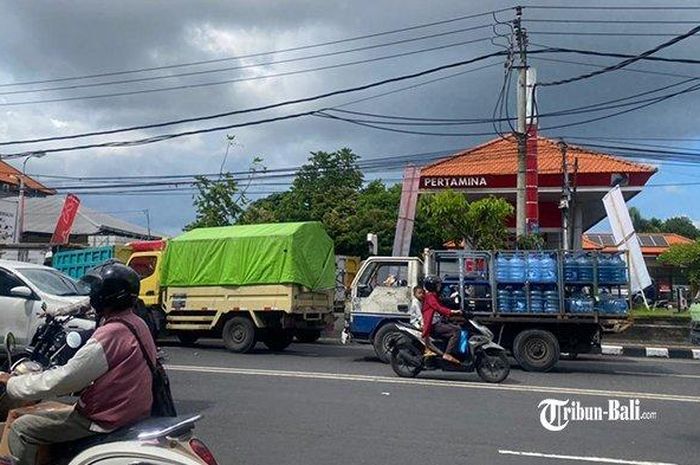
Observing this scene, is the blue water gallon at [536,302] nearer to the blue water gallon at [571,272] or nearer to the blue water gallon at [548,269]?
the blue water gallon at [548,269]

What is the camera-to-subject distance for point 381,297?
44.2 ft

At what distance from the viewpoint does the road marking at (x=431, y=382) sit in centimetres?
968

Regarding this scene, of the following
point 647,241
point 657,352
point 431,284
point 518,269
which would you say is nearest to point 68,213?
point 518,269

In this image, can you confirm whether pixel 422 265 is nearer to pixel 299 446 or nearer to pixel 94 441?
pixel 299 446

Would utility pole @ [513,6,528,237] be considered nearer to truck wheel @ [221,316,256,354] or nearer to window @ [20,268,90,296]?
truck wheel @ [221,316,256,354]

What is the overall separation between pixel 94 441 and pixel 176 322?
12194 millimetres

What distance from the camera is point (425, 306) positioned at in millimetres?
11070

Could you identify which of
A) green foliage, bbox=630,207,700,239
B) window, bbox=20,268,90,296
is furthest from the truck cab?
green foliage, bbox=630,207,700,239

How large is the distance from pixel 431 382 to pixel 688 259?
31.7m

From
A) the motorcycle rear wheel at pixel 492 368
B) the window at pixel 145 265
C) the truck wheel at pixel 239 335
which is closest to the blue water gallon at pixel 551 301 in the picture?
the motorcycle rear wheel at pixel 492 368

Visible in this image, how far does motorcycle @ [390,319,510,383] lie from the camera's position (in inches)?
427

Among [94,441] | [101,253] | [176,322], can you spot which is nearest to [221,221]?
[101,253]

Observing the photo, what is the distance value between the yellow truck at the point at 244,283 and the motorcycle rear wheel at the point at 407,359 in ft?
11.7

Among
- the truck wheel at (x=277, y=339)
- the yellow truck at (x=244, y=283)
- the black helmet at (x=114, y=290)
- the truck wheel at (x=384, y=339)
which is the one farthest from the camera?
the truck wheel at (x=277, y=339)
